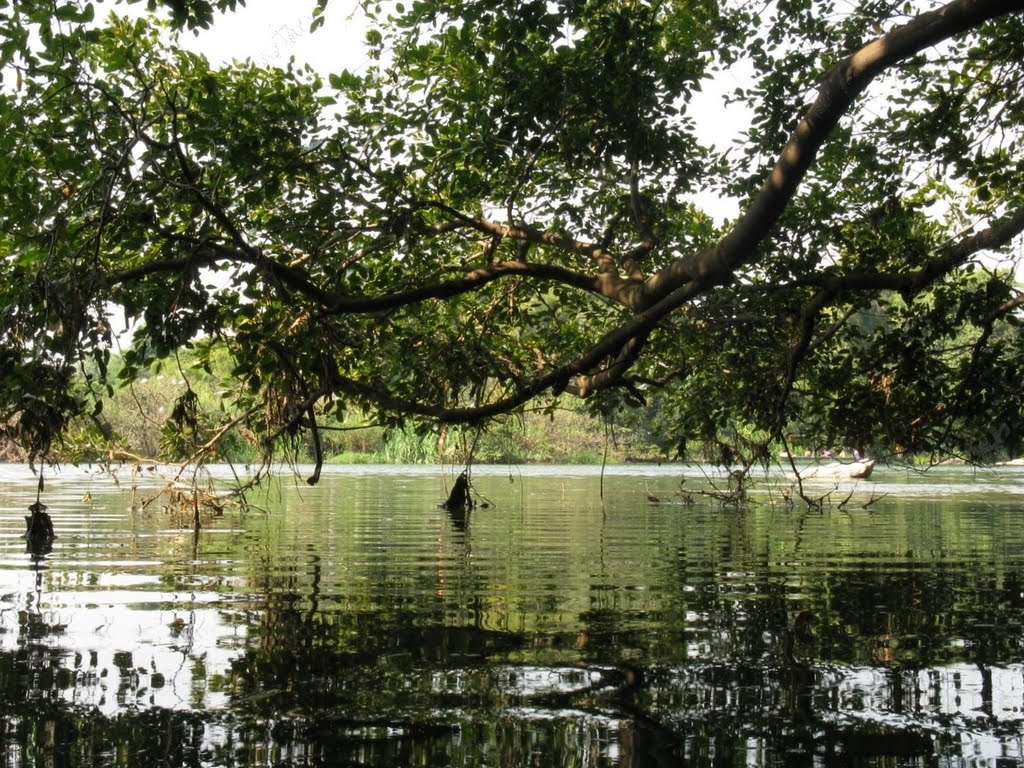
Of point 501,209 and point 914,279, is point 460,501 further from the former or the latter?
point 914,279

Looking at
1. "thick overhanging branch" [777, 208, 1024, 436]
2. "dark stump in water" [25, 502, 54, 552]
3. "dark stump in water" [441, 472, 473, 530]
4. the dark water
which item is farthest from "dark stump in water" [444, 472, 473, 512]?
"thick overhanging branch" [777, 208, 1024, 436]

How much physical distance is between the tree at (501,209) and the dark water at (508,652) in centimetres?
179

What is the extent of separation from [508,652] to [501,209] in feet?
26.9

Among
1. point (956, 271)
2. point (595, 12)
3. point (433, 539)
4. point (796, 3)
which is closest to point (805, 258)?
point (956, 271)

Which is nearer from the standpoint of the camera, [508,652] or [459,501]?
[508,652]

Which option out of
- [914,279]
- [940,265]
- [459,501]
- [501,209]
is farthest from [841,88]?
[459,501]

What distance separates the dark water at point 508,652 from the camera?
17.7 ft

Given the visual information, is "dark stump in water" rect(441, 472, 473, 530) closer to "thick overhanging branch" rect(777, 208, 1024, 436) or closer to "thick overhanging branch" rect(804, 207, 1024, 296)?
"thick overhanging branch" rect(777, 208, 1024, 436)

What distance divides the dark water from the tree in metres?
1.79

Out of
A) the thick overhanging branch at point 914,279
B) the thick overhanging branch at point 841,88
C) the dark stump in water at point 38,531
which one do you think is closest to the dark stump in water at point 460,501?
the dark stump in water at point 38,531

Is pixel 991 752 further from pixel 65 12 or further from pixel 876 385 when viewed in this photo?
pixel 876 385

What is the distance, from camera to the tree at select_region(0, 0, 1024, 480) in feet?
28.8

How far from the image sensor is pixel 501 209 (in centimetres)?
1453

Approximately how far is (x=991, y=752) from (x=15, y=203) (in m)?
9.15
